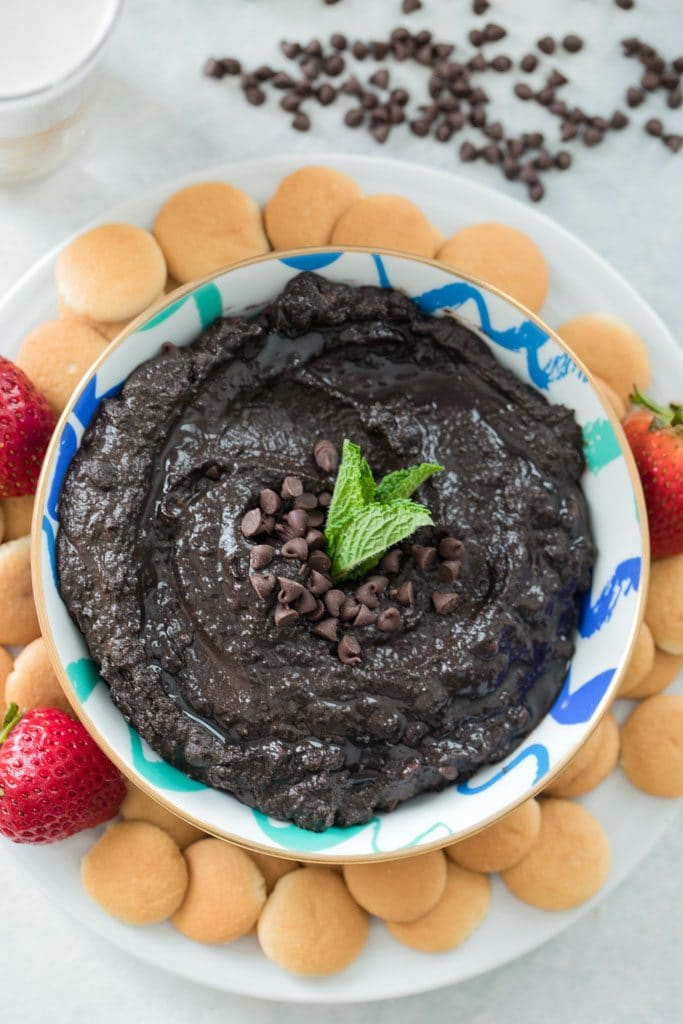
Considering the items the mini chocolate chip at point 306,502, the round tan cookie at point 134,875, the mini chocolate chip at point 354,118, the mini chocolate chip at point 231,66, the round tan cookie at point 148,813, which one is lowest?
the round tan cookie at point 134,875

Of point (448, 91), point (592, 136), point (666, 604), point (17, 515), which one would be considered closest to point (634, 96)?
point (592, 136)

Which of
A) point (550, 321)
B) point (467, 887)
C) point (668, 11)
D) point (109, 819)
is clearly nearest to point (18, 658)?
point (109, 819)

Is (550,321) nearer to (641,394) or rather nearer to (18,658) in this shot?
(641,394)

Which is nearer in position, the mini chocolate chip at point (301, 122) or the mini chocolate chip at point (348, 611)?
the mini chocolate chip at point (348, 611)

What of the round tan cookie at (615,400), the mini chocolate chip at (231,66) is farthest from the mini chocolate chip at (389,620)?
the mini chocolate chip at (231,66)

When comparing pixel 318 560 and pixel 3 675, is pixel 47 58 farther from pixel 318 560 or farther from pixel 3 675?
pixel 3 675

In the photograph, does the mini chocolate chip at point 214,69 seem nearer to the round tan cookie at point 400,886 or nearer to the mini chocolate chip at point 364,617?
the mini chocolate chip at point 364,617
